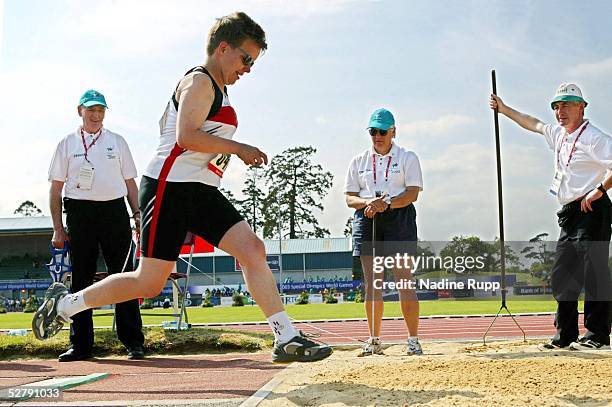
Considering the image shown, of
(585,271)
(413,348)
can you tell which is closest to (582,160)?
(585,271)

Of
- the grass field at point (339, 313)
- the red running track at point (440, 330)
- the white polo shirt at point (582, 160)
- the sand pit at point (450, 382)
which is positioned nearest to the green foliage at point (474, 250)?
the grass field at point (339, 313)

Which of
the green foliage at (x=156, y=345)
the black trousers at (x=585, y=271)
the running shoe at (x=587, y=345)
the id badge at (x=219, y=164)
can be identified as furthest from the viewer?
the green foliage at (x=156, y=345)

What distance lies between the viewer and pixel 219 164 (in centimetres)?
393

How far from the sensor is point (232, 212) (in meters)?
3.87

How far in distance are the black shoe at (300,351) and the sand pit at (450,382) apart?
0.45ft

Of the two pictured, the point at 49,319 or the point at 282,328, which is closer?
the point at 282,328

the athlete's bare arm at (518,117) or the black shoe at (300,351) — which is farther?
the athlete's bare arm at (518,117)

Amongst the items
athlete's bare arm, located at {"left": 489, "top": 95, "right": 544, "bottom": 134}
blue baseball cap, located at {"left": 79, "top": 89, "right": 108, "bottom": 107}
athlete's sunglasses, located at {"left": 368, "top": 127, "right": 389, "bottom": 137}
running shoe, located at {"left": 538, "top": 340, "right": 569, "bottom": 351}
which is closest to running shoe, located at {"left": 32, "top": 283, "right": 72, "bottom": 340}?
blue baseball cap, located at {"left": 79, "top": 89, "right": 108, "bottom": 107}

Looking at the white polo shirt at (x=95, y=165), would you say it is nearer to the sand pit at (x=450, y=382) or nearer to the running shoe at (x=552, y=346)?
the sand pit at (x=450, y=382)

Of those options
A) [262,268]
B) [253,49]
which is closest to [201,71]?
[253,49]

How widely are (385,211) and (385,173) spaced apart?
1.00ft

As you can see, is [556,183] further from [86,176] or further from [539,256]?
[539,256]

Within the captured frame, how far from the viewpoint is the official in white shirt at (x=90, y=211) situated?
565cm

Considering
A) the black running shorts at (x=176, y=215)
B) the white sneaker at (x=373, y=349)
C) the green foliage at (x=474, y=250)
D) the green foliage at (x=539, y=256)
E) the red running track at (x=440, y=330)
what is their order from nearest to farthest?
the black running shorts at (x=176, y=215) → the white sneaker at (x=373, y=349) → the red running track at (x=440, y=330) → the green foliage at (x=539, y=256) → the green foliage at (x=474, y=250)
